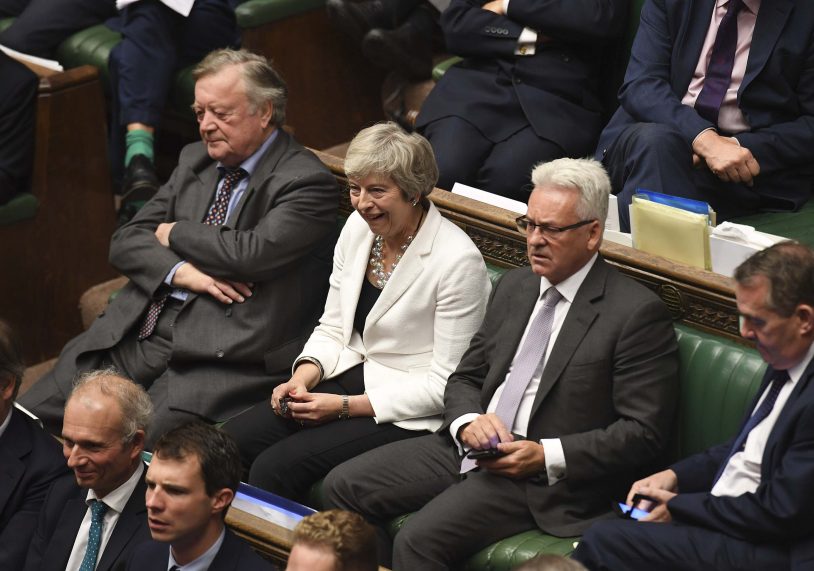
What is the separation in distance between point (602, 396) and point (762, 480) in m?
0.43

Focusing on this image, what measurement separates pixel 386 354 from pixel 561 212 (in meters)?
0.65

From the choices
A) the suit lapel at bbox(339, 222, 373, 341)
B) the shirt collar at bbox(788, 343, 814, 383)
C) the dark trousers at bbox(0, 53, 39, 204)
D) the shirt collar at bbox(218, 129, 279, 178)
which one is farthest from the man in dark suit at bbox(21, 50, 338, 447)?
the shirt collar at bbox(788, 343, 814, 383)

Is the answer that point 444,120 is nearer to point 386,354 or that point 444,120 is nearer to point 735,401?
point 386,354

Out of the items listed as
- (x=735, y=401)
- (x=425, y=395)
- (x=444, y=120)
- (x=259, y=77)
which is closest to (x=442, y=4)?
(x=444, y=120)

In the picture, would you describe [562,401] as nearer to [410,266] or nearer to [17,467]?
[410,266]

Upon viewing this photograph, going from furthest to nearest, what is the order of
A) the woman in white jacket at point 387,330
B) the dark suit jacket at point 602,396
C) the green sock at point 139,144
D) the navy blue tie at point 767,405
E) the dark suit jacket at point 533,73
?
the green sock at point 139,144, the dark suit jacket at point 533,73, the woman in white jacket at point 387,330, the dark suit jacket at point 602,396, the navy blue tie at point 767,405

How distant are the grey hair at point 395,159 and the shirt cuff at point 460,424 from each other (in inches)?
21.5

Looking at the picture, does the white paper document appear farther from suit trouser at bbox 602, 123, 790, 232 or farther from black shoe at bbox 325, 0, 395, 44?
suit trouser at bbox 602, 123, 790, 232

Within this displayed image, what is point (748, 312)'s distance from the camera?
246 cm

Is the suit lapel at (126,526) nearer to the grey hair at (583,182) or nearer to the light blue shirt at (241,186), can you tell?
the light blue shirt at (241,186)

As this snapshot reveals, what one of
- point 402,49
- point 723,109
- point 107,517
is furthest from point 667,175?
point 107,517

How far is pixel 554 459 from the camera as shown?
2791mm

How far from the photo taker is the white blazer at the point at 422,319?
3.13 meters

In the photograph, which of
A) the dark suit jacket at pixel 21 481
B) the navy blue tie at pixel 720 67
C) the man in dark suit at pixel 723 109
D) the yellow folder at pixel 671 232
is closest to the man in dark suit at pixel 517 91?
the man in dark suit at pixel 723 109
